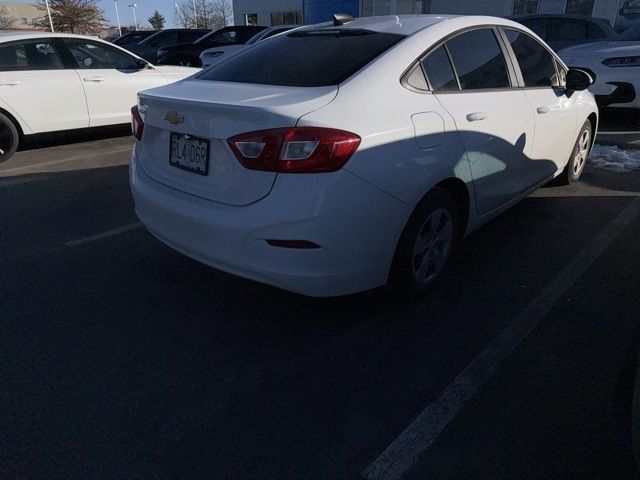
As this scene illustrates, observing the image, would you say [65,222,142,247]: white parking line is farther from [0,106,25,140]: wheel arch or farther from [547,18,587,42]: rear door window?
[547,18,587,42]: rear door window

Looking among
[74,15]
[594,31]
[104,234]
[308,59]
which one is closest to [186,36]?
[594,31]

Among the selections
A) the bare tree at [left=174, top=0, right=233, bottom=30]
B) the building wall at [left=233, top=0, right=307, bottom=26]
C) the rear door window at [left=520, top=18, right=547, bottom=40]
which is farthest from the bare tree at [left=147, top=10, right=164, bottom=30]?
the rear door window at [left=520, top=18, right=547, bottom=40]

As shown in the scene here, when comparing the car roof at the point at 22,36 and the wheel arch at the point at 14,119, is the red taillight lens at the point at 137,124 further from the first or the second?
the car roof at the point at 22,36

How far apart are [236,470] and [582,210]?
387cm

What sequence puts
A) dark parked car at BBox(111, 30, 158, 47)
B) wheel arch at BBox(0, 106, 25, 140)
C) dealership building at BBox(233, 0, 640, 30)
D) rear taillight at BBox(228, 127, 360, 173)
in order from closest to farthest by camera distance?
rear taillight at BBox(228, 127, 360, 173), wheel arch at BBox(0, 106, 25, 140), dealership building at BBox(233, 0, 640, 30), dark parked car at BBox(111, 30, 158, 47)

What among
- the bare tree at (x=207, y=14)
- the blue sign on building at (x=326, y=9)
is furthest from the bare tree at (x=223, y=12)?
the blue sign on building at (x=326, y=9)

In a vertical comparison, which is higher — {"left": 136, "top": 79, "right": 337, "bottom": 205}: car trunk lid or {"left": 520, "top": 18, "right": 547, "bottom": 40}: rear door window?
{"left": 520, "top": 18, "right": 547, "bottom": 40}: rear door window

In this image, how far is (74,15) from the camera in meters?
45.5

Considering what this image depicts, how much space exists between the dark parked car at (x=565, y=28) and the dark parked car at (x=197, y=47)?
6924mm

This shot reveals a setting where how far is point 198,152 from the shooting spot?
99.8 inches

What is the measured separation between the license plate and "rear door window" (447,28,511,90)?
1.60 metres

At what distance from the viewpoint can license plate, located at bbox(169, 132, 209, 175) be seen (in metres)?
2.50

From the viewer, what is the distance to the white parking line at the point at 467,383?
1930mm

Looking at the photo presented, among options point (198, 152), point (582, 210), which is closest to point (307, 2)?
point (582, 210)
